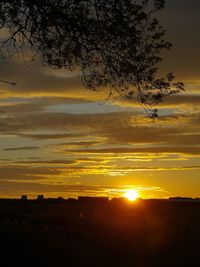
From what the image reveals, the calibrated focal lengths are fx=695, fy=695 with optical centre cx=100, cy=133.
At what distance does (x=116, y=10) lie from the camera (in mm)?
17500

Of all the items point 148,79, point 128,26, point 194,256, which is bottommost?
point 194,256

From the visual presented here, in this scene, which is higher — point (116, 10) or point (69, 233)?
point (116, 10)

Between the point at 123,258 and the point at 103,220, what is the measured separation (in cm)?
671

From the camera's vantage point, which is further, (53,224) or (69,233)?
(53,224)

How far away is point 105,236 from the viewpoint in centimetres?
2525

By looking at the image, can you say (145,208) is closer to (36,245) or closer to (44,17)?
(36,245)

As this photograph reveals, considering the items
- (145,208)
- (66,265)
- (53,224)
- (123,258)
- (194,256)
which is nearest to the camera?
(66,265)

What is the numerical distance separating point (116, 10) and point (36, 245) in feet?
23.7

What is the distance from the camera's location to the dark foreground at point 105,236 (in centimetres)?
1984

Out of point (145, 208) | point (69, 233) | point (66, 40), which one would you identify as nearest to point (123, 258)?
point (69, 233)

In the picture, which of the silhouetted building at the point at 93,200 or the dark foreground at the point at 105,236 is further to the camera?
the silhouetted building at the point at 93,200

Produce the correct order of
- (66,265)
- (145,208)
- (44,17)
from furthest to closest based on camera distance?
(145,208) < (66,265) < (44,17)

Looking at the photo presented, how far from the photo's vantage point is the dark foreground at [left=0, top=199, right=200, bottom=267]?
19.8m

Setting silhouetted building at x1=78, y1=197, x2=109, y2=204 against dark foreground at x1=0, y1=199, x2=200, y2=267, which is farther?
silhouetted building at x1=78, y1=197, x2=109, y2=204
